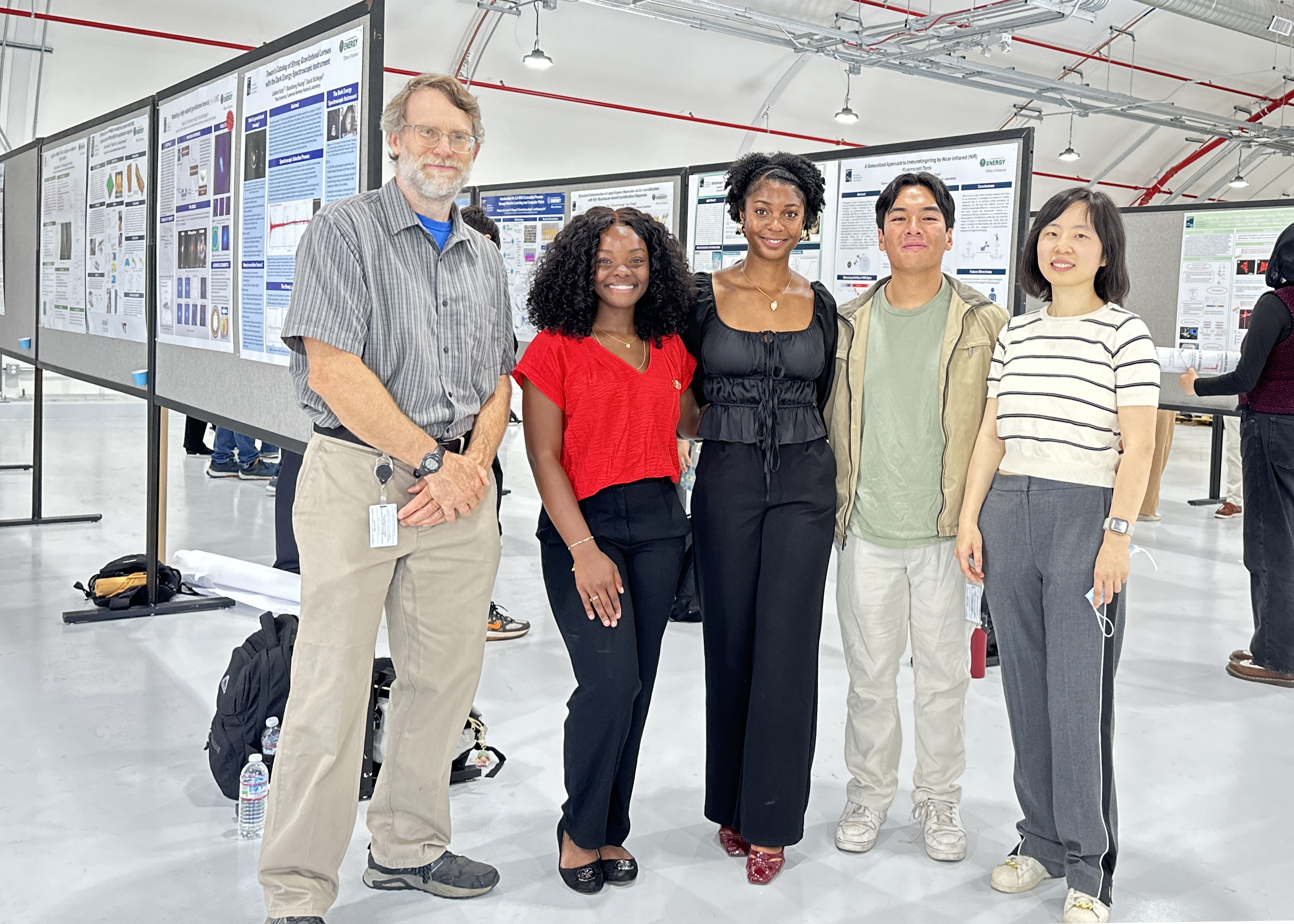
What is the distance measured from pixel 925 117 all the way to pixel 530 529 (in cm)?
1128

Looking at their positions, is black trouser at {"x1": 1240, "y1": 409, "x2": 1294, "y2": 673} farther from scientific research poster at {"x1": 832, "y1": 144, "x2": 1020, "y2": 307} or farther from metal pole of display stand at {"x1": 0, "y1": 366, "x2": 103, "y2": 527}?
metal pole of display stand at {"x1": 0, "y1": 366, "x2": 103, "y2": 527}

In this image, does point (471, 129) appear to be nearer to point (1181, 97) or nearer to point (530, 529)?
point (530, 529)

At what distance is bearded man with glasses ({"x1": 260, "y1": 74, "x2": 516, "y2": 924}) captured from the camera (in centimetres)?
206

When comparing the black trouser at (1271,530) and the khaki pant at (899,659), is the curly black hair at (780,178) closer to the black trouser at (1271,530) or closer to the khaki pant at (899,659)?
the khaki pant at (899,659)

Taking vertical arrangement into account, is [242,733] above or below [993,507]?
below

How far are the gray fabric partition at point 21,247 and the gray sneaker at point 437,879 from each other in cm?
488

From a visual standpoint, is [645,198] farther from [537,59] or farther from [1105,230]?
[537,59]

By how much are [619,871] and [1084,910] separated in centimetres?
102

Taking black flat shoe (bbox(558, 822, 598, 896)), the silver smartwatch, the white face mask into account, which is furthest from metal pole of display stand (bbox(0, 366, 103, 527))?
the silver smartwatch

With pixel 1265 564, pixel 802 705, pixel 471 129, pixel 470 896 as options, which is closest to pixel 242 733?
pixel 470 896

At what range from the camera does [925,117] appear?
50.6 feet

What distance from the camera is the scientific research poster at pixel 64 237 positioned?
5.10 meters

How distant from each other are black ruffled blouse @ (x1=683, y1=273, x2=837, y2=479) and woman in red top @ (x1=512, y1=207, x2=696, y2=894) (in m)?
0.09

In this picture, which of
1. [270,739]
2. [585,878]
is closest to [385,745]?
[270,739]
